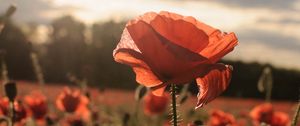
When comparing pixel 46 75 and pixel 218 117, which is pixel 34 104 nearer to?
pixel 218 117

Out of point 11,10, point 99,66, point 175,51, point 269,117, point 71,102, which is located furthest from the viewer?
point 99,66

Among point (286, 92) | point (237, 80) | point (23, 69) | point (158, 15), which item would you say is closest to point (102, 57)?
point (23, 69)

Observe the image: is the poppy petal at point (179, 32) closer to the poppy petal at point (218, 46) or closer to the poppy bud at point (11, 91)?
the poppy petal at point (218, 46)

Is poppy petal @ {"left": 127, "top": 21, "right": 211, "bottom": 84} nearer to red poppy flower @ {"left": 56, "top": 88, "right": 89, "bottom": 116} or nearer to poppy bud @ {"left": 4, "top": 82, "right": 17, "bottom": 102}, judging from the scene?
poppy bud @ {"left": 4, "top": 82, "right": 17, "bottom": 102}

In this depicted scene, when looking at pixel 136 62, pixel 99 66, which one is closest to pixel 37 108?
pixel 136 62

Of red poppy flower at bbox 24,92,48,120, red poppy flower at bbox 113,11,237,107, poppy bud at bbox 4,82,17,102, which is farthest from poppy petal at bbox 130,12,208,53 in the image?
red poppy flower at bbox 24,92,48,120

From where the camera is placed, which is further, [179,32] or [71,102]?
[71,102]

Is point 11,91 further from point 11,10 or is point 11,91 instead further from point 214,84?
point 214,84
